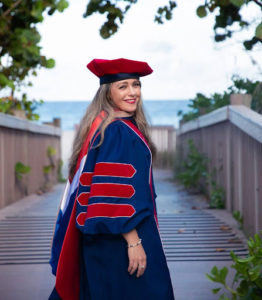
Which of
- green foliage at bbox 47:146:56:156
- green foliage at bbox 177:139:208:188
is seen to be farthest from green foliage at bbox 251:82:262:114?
green foliage at bbox 47:146:56:156

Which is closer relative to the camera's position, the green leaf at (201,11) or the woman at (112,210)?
the woman at (112,210)

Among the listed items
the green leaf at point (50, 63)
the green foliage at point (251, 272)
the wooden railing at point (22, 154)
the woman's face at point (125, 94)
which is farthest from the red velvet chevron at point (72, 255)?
the wooden railing at point (22, 154)

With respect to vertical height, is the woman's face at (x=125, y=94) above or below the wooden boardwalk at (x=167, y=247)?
above

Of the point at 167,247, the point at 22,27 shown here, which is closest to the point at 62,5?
the point at 22,27

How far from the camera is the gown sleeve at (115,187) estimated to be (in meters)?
2.39

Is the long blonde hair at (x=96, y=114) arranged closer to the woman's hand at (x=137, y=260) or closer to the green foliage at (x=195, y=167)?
the woman's hand at (x=137, y=260)

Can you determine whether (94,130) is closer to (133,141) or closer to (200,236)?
(133,141)

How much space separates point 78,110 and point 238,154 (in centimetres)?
8000

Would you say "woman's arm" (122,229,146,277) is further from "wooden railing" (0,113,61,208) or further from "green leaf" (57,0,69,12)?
"wooden railing" (0,113,61,208)

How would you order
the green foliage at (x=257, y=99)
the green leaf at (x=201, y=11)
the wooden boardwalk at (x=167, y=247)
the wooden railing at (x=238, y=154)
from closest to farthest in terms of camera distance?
the wooden boardwalk at (x=167, y=247)
the wooden railing at (x=238, y=154)
the green leaf at (x=201, y=11)
the green foliage at (x=257, y=99)

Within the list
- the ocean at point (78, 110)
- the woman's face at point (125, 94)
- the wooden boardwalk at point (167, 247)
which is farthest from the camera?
the ocean at point (78, 110)

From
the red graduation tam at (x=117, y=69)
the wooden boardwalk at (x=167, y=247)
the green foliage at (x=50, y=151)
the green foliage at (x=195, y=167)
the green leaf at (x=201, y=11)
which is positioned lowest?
the wooden boardwalk at (x=167, y=247)

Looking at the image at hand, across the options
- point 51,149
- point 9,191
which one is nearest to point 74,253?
point 9,191

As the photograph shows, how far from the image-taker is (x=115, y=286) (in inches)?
97.9
